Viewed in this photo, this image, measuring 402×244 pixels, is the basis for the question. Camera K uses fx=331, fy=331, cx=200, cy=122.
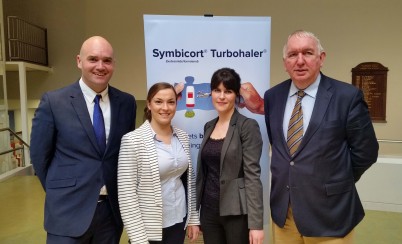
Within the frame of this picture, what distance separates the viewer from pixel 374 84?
7324mm

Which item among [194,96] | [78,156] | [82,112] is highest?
[194,96]

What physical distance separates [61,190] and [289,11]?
7.14m

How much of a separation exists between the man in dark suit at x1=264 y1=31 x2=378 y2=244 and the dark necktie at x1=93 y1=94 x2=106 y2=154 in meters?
1.05

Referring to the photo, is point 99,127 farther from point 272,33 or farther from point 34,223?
point 272,33

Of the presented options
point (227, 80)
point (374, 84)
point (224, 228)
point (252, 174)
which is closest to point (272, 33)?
point (374, 84)

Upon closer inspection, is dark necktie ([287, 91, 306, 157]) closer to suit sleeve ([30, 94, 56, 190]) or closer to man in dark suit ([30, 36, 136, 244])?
man in dark suit ([30, 36, 136, 244])

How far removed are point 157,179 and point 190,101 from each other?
2.76 ft

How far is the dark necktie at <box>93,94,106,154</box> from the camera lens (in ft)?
6.34

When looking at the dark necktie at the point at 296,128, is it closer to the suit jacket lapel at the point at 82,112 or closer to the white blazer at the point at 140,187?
the white blazer at the point at 140,187

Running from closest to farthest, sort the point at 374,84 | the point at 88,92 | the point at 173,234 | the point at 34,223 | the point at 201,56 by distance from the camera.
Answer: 1. the point at 88,92
2. the point at 173,234
3. the point at 201,56
4. the point at 34,223
5. the point at 374,84

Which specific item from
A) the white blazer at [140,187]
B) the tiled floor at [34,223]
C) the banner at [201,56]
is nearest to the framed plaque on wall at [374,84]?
the tiled floor at [34,223]

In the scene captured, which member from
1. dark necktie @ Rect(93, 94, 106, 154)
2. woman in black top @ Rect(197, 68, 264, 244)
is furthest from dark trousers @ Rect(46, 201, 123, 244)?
woman in black top @ Rect(197, 68, 264, 244)

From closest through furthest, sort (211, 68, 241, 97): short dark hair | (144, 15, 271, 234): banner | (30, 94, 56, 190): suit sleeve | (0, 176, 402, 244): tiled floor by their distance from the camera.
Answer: (30, 94, 56, 190): suit sleeve
(211, 68, 241, 97): short dark hair
(144, 15, 271, 234): banner
(0, 176, 402, 244): tiled floor

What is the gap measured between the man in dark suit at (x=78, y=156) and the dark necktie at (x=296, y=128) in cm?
105
